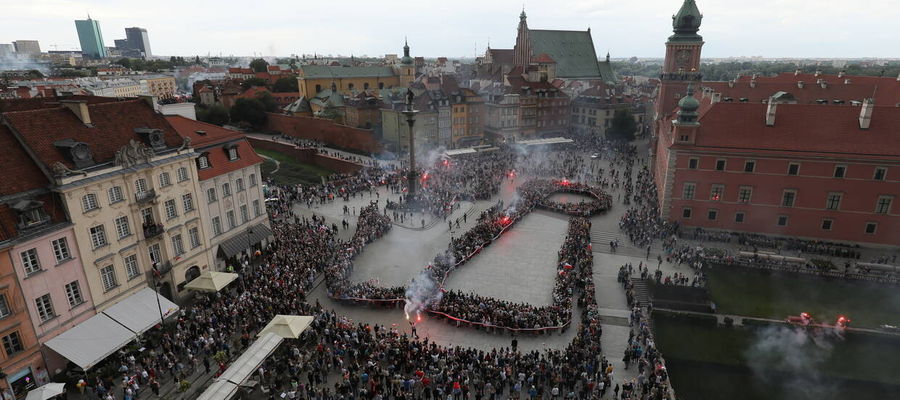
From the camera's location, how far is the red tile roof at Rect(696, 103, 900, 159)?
1423 inches

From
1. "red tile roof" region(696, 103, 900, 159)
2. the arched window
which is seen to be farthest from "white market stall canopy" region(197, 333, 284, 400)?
"red tile roof" region(696, 103, 900, 159)

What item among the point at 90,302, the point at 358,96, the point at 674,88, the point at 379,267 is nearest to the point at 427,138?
the point at 358,96

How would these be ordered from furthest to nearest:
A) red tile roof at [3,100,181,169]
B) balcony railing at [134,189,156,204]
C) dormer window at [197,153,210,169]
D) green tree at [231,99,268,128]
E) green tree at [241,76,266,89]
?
green tree at [241,76,266,89]
green tree at [231,99,268,128]
dormer window at [197,153,210,169]
balcony railing at [134,189,156,204]
red tile roof at [3,100,181,169]

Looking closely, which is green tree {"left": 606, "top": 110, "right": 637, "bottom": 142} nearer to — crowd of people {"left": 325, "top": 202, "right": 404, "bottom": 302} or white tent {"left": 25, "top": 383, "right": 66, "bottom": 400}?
crowd of people {"left": 325, "top": 202, "right": 404, "bottom": 302}

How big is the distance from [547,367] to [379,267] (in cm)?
1570

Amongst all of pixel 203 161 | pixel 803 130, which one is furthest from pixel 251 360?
pixel 803 130

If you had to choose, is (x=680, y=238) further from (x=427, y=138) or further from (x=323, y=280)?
(x=427, y=138)

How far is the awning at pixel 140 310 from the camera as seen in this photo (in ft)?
80.6

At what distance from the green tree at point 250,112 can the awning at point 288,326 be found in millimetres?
70625

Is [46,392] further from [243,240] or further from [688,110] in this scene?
[688,110]

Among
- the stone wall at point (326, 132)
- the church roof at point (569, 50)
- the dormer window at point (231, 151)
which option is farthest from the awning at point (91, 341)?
the church roof at point (569, 50)

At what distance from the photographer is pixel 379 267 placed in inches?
1364

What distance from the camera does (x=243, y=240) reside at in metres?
34.8

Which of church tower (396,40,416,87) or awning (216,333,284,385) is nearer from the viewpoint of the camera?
awning (216,333,284,385)
